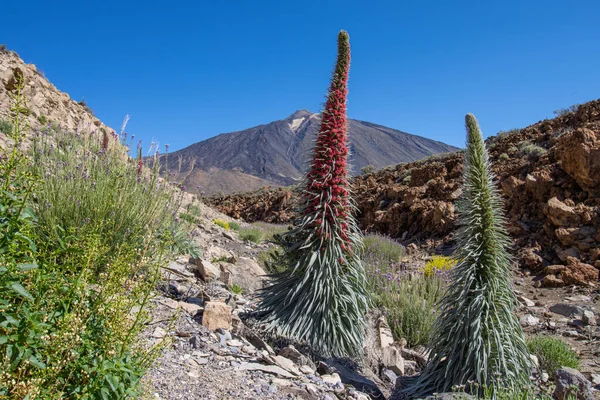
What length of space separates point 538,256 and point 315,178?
5.46 m

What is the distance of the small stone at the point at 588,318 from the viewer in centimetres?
468

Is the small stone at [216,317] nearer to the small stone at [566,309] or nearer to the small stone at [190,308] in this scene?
the small stone at [190,308]

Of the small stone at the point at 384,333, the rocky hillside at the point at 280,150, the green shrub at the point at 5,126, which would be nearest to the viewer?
the small stone at the point at 384,333

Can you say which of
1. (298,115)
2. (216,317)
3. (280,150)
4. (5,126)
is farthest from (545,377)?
(298,115)

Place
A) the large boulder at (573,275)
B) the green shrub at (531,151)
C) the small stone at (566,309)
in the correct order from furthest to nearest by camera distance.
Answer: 1. the green shrub at (531,151)
2. the large boulder at (573,275)
3. the small stone at (566,309)

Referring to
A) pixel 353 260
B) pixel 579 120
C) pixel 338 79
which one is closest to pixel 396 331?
pixel 353 260

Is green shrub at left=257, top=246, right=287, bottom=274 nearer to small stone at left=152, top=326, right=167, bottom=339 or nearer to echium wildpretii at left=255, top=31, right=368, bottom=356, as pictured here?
echium wildpretii at left=255, top=31, right=368, bottom=356

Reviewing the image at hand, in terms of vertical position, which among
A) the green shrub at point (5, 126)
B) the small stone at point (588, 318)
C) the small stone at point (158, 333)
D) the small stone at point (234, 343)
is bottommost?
the small stone at point (234, 343)

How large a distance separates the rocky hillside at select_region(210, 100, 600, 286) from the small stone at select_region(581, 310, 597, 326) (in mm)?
1312

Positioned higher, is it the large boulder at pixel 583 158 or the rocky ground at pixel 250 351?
the large boulder at pixel 583 158

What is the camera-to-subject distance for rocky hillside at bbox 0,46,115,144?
12.7m

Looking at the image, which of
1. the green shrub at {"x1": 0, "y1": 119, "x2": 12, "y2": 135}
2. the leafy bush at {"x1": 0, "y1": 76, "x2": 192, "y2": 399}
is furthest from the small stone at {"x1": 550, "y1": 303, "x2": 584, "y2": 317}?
the green shrub at {"x1": 0, "y1": 119, "x2": 12, "y2": 135}

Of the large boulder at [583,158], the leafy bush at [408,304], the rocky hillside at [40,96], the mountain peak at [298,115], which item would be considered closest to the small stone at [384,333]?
the leafy bush at [408,304]

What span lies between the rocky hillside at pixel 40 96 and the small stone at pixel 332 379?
11722 mm
